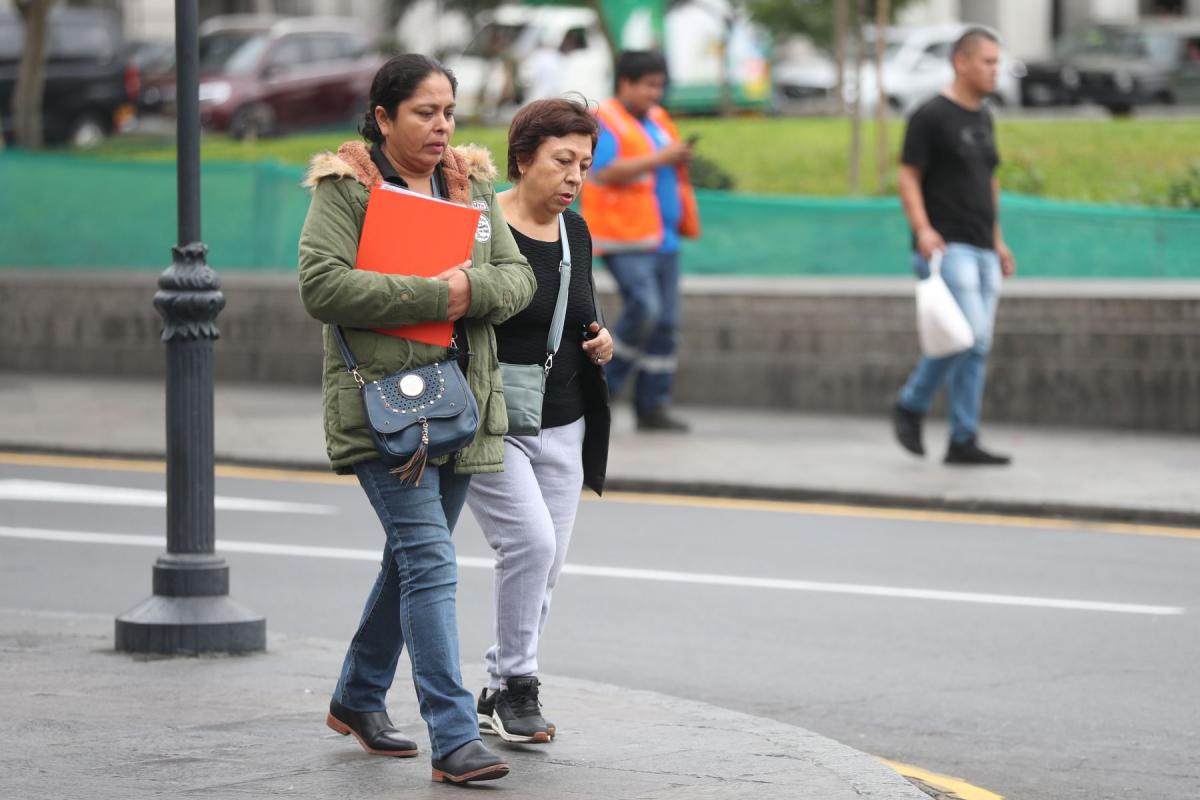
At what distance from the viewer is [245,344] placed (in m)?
Result: 15.6

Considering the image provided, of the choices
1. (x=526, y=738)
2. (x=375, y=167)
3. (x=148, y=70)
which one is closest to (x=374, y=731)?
(x=526, y=738)

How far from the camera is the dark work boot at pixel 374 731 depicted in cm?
558

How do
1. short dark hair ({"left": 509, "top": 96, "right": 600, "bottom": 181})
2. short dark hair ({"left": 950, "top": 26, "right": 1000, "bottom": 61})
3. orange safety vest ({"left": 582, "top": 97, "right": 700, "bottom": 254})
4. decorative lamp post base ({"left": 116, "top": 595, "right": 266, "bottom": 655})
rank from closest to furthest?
1. short dark hair ({"left": 509, "top": 96, "right": 600, "bottom": 181})
2. decorative lamp post base ({"left": 116, "top": 595, "right": 266, "bottom": 655})
3. short dark hair ({"left": 950, "top": 26, "right": 1000, "bottom": 61})
4. orange safety vest ({"left": 582, "top": 97, "right": 700, "bottom": 254})

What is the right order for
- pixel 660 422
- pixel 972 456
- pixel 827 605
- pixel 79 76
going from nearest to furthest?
pixel 827 605 → pixel 972 456 → pixel 660 422 → pixel 79 76

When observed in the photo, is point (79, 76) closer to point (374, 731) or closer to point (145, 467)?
A: point (145, 467)

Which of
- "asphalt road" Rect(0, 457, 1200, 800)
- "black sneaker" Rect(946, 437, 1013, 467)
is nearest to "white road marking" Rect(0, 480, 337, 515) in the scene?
"asphalt road" Rect(0, 457, 1200, 800)

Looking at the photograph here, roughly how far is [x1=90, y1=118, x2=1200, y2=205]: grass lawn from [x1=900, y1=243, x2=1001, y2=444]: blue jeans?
162 inches

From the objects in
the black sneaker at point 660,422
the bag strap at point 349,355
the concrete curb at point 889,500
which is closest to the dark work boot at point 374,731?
the bag strap at point 349,355

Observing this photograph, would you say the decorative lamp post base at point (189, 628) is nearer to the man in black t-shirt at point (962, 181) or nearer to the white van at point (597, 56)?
the man in black t-shirt at point (962, 181)

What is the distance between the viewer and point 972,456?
11.5 metres

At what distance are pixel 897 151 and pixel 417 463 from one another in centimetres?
1591

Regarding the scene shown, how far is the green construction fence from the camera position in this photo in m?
13.6

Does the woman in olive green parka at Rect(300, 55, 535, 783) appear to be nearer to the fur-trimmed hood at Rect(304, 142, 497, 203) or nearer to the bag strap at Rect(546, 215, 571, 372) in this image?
the fur-trimmed hood at Rect(304, 142, 497, 203)

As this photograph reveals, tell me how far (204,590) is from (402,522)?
6.61ft
